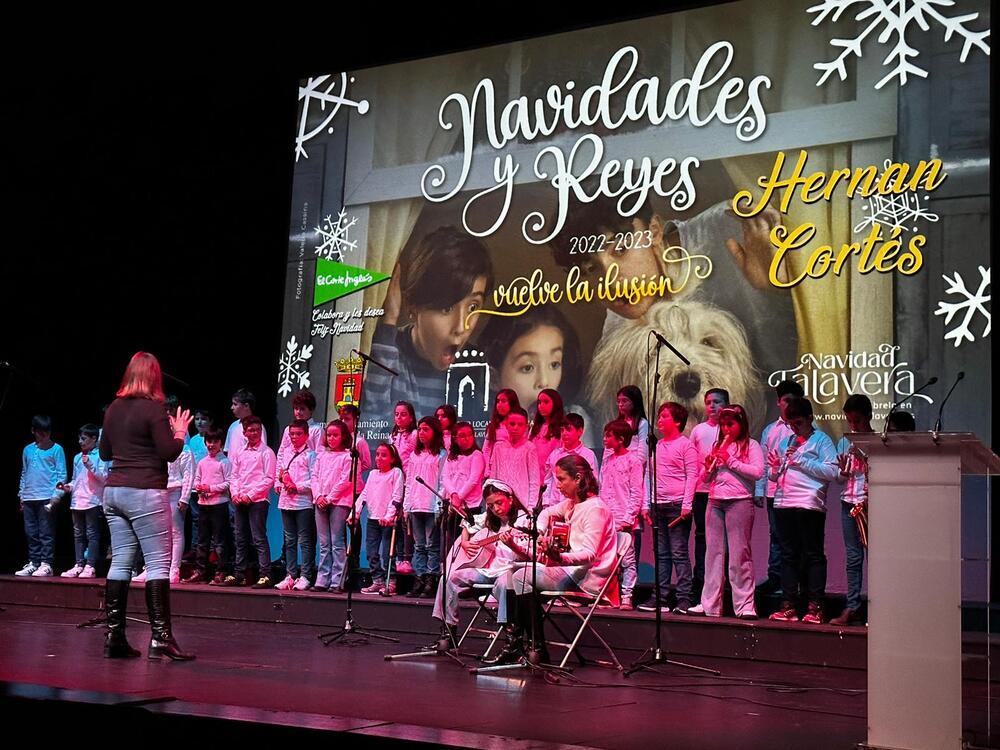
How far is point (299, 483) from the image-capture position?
960 centimetres

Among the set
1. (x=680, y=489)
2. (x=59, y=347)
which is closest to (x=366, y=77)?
(x=59, y=347)

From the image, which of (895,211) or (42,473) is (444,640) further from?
(42,473)

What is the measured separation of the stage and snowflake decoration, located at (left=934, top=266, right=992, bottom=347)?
2.64 metres

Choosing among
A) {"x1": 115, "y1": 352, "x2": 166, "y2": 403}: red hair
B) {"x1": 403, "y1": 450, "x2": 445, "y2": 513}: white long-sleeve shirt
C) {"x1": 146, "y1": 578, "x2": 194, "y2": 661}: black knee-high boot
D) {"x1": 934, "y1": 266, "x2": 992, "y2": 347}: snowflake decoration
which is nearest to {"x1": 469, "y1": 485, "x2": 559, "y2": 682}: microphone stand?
{"x1": 146, "y1": 578, "x2": 194, "y2": 661}: black knee-high boot

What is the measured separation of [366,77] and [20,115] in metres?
3.27

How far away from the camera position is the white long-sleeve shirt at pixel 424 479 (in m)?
9.15

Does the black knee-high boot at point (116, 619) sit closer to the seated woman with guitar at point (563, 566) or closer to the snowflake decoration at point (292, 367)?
the seated woman with guitar at point (563, 566)

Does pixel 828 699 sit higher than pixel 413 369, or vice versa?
pixel 413 369

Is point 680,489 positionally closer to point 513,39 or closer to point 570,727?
point 570,727

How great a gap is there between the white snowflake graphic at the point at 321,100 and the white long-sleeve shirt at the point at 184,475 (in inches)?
129

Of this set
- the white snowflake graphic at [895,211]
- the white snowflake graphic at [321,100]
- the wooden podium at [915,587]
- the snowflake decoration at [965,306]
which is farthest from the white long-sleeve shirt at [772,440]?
the white snowflake graphic at [321,100]

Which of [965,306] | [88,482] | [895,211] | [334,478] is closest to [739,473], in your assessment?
[965,306]

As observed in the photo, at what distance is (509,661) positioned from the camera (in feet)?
21.1

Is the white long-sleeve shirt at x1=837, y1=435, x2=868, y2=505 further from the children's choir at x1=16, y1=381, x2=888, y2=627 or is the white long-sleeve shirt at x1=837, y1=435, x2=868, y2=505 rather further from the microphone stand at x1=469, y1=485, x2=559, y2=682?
the microphone stand at x1=469, y1=485, x2=559, y2=682
